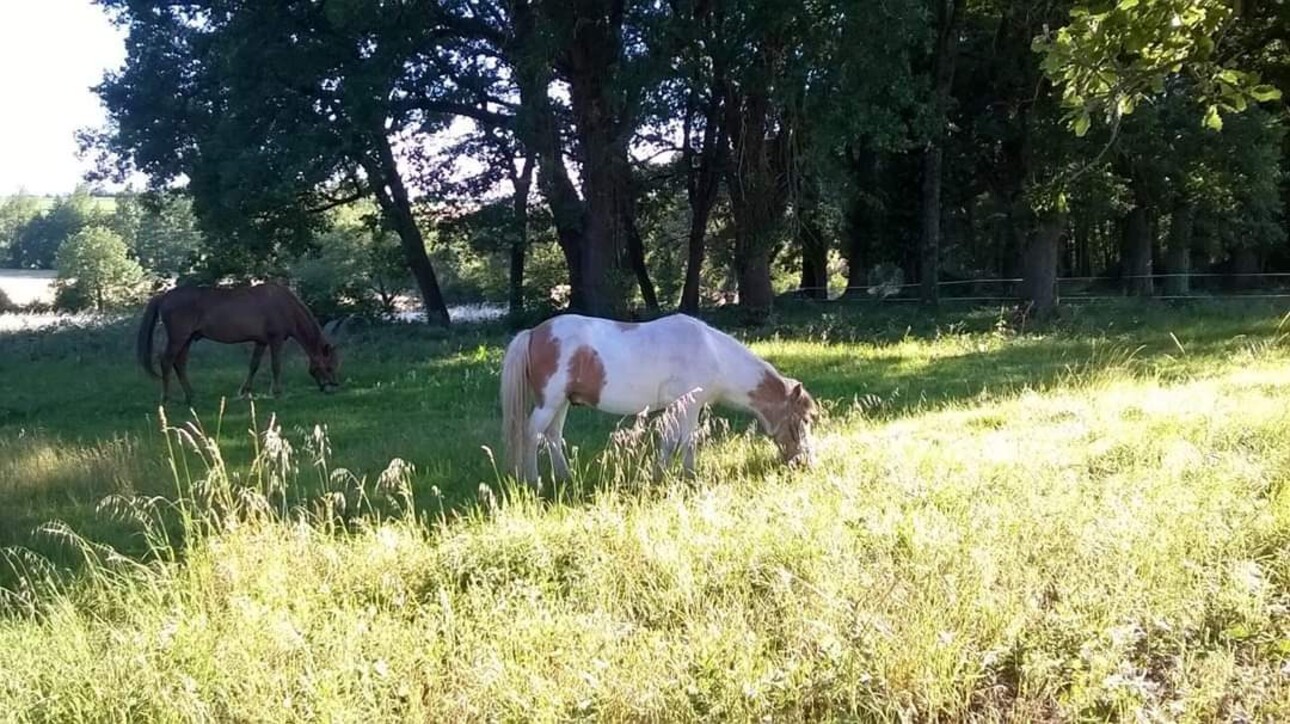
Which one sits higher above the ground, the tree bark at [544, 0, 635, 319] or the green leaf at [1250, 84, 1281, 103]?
the tree bark at [544, 0, 635, 319]

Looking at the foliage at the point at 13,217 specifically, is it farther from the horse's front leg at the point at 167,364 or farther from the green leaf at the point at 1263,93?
the green leaf at the point at 1263,93

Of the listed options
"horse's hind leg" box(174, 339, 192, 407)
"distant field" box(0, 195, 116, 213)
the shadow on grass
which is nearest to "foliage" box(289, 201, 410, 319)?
the shadow on grass

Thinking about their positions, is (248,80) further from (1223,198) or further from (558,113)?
(1223,198)

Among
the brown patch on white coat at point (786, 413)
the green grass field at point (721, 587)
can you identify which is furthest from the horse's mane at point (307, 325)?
the brown patch on white coat at point (786, 413)

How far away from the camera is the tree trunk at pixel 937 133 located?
22656 millimetres

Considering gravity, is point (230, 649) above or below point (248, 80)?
below

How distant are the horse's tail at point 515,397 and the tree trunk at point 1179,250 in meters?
27.2

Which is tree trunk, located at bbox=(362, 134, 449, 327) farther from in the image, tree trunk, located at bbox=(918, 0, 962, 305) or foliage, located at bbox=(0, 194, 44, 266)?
foliage, located at bbox=(0, 194, 44, 266)

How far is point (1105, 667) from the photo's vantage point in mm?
3420

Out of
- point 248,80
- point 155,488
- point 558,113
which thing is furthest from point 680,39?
point 155,488

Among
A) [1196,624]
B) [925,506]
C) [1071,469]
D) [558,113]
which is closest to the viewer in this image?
[1196,624]

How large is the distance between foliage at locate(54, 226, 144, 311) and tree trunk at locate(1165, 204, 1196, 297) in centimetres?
5068

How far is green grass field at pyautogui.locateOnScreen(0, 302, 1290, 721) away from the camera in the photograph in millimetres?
3457

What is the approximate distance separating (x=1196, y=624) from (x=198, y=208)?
83.3 ft
